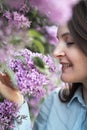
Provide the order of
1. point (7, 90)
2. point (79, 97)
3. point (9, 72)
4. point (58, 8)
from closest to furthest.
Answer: point (58, 8)
point (9, 72)
point (7, 90)
point (79, 97)

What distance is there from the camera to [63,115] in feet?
4.17

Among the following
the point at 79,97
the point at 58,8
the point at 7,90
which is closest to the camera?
the point at 58,8

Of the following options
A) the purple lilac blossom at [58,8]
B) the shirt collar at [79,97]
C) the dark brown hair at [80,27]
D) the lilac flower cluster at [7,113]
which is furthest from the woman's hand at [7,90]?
the purple lilac blossom at [58,8]

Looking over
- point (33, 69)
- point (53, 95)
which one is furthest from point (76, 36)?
point (53, 95)

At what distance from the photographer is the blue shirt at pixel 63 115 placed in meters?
1.22

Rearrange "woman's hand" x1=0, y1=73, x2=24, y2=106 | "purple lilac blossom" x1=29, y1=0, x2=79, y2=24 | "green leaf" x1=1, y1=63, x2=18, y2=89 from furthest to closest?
"woman's hand" x1=0, y1=73, x2=24, y2=106
"green leaf" x1=1, y1=63, x2=18, y2=89
"purple lilac blossom" x1=29, y1=0, x2=79, y2=24

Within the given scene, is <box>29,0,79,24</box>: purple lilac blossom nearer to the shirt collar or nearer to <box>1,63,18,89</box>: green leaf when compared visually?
<box>1,63,18,89</box>: green leaf

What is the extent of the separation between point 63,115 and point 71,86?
0.12 metres

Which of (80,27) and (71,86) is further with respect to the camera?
(71,86)

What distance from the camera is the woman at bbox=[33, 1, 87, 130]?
92 cm

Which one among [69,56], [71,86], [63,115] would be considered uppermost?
[69,56]

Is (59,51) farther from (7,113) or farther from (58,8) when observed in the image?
(58,8)

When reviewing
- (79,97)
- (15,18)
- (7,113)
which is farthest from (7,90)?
(79,97)

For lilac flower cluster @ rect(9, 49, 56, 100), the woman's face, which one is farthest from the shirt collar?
lilac flower cluster @ rect(9, 49, 56, 100)
